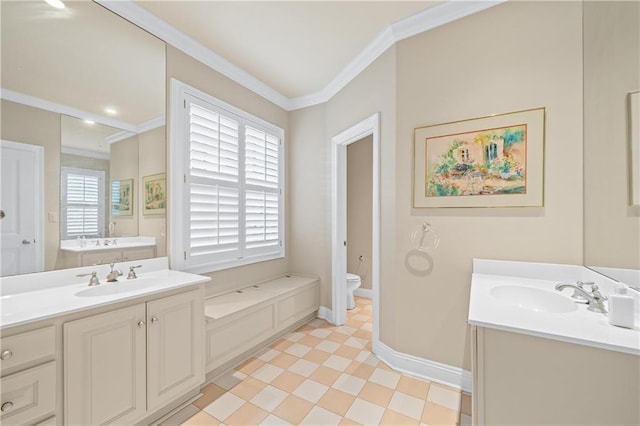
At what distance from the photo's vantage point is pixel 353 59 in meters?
2.56

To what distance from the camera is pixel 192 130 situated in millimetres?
2324

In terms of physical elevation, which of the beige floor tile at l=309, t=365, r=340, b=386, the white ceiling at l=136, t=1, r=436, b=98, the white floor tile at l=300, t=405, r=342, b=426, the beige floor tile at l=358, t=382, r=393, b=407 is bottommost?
the beige floor tile at l=309, t=365, r=340, b=386

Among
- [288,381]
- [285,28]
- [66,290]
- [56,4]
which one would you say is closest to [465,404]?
[288,381]

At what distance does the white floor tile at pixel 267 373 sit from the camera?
80.7 inches

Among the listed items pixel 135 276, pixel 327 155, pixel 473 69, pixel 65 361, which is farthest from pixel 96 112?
pixel 473 69

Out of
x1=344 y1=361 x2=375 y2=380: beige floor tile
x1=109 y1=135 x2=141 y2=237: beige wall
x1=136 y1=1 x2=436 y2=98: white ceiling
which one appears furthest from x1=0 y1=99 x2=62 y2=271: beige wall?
x1=344 y1=361 x2=375 y2=380: beige floor tile

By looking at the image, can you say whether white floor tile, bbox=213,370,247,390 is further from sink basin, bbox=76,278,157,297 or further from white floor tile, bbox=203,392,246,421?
sink basin, bbox=76,278,157,297

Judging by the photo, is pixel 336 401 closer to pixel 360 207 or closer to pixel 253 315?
pixel 253 315

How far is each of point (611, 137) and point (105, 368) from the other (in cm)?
277

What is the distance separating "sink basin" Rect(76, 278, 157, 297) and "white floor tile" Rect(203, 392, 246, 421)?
0.89 metres

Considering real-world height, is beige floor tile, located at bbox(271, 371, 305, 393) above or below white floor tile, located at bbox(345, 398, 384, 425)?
below

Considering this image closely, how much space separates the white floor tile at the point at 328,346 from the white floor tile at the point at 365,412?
0.70 m

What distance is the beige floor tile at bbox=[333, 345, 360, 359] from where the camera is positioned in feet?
7.81

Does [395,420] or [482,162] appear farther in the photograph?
[482,162]
